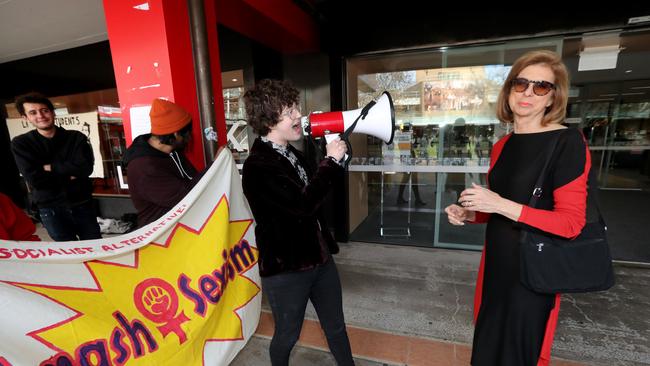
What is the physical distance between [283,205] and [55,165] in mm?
2241

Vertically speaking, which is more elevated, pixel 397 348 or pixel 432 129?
pixel 432 129

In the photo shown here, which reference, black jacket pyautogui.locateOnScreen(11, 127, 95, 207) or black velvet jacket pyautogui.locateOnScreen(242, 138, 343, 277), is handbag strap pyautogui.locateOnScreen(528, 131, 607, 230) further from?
black jacket pyautogui.locateOnScreen(11, 127, 95, 207)

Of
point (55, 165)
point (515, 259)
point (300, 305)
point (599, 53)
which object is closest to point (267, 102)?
point (300, 305)

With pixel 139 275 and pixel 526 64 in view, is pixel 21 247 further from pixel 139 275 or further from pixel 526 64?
pixel 526 64

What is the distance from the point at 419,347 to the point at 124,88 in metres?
2.72

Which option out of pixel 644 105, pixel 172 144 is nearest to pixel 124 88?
pixel 172 144

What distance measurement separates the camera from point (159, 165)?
5.40 ft

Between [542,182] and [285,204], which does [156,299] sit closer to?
[285,204]

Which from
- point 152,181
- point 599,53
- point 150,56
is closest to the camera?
point 152,181

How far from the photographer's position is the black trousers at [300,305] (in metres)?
1.39

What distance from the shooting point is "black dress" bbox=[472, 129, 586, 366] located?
3.61 feet

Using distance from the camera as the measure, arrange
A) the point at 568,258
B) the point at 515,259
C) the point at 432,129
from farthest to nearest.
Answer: the point at 432,129, the point at 515,259, the point at 568,258

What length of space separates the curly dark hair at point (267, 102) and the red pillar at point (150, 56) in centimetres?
88

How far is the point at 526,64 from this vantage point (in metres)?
1.22
